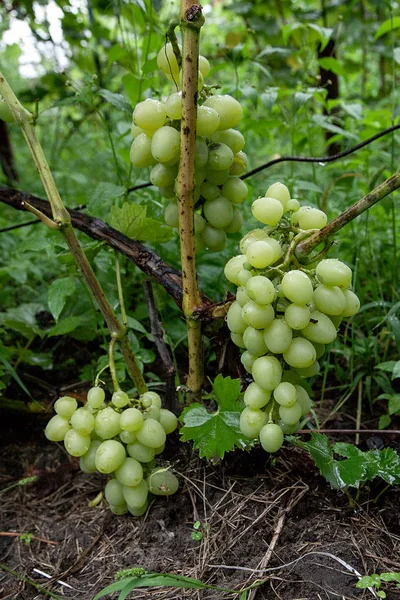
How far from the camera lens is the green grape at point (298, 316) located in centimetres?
104

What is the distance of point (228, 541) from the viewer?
1229 mm

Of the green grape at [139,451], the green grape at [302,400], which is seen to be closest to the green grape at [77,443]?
the green grape at [139,451]

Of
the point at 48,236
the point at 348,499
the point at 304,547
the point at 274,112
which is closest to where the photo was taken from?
the point at 304,547

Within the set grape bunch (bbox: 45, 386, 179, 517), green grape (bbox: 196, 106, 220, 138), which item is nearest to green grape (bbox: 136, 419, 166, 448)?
grape bunch (bbox: 45, 386, 179, 517)

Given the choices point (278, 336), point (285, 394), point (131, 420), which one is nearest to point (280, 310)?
point (278, 336)

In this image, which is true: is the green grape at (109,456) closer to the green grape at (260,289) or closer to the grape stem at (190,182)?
the grape stem at (190,182)

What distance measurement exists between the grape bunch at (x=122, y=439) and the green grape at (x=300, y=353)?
0.39m

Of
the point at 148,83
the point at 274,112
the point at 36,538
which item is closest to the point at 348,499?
the point at 36,538

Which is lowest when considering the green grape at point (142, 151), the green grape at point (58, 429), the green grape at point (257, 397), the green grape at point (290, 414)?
the green grape at point (58, 429)

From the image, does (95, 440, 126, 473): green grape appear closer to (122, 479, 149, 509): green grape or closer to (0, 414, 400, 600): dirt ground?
(122, 479, 149, 509): green grape

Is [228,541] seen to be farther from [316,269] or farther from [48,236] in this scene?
[48,236]

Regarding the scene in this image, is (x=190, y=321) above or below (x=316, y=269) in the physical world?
below

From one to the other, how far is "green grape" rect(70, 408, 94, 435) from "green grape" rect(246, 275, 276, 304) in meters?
0.52

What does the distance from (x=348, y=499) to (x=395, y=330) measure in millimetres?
491
